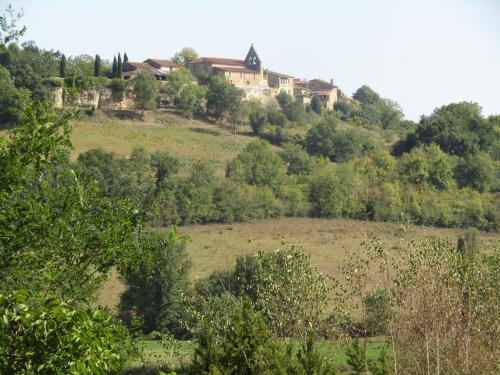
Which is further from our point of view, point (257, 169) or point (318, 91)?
point (318, 91)

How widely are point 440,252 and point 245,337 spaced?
3.21 metres

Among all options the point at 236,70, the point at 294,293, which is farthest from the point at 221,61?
the point at 294,293

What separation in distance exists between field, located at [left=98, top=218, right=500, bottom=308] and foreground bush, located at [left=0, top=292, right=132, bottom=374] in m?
23.1

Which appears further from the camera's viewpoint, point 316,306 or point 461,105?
point 461,105

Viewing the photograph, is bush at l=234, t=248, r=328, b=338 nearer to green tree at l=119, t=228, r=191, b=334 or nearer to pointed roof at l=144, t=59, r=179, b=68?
green tree at l=119, t=228, r=191, b=334

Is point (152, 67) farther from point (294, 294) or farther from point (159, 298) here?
point (294, 294)

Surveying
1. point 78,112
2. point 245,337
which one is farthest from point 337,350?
point 78,112

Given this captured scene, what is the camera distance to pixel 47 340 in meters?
4.88

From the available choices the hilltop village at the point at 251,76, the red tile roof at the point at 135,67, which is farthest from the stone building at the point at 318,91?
the red tile roof at the point at 135,67

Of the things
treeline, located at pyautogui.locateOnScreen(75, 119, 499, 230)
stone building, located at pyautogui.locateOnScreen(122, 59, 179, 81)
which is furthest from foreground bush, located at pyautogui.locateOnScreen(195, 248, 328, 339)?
stone building, located at pyautogui.locateOnScreen(122, 59, 179, 81)

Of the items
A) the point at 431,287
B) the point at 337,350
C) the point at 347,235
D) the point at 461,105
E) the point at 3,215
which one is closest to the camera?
the point at 3,215

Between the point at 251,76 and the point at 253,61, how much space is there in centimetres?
382

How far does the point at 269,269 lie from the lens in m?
11.4

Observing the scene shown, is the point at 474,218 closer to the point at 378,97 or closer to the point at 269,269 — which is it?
the point at 269,269
